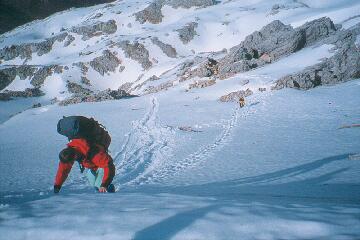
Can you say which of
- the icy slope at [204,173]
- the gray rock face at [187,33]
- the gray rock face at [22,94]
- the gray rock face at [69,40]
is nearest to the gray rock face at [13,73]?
the gray rock face at [22,94]

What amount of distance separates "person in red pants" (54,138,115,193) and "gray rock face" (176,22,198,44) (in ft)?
205

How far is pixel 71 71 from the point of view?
5681 cm

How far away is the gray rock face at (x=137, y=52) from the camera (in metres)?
61.0

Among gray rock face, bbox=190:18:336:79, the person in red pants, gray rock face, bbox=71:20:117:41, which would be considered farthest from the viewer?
gray rock face, bbox=71:20:117:41

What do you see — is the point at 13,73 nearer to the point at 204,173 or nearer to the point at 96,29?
the point at 96,29

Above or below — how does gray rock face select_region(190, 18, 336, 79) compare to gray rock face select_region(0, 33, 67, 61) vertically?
below

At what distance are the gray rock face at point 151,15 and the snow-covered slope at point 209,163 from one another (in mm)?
40624

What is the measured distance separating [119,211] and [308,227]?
1964mm

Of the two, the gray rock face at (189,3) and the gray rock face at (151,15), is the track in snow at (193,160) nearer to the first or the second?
the gray rock face at (151,15)

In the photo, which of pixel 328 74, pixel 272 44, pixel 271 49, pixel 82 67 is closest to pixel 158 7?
pixel 82 67

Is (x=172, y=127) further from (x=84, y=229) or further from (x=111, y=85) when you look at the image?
(x=111, y=85)

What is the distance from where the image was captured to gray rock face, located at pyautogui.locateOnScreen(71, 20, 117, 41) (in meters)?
76.0

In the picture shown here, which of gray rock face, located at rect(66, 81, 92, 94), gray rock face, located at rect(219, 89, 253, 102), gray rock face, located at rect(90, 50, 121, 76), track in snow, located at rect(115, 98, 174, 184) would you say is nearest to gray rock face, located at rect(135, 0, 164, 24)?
gray rock face, located at rect(90, 50, 121, 76)

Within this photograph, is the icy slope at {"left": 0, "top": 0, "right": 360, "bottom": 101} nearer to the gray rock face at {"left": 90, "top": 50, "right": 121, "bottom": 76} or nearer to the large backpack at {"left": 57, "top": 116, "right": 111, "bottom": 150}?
→ the gray rock face at {"left": 90, "top": 50, "right": 121, "bottom": 76}
